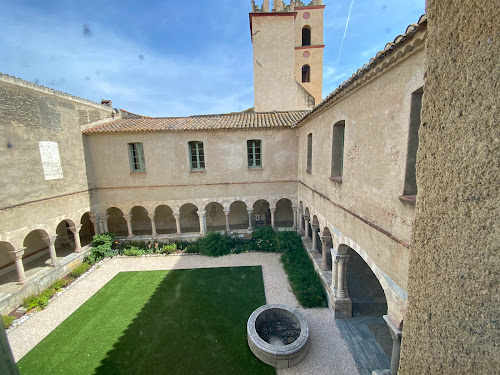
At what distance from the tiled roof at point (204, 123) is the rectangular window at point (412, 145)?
8.79 metres

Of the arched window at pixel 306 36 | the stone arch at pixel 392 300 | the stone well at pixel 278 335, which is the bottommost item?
the stone well at pixel 278 335

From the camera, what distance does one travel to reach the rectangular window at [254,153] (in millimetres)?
13772

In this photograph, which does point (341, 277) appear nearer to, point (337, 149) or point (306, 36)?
point (337, 149)

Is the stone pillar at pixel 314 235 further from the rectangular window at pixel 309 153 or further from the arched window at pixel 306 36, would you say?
the arched window at pixel 306 36

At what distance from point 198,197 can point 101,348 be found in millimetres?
8368

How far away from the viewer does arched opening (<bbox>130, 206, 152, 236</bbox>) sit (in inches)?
643

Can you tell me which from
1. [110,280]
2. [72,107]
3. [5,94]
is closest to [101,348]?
[110,280]

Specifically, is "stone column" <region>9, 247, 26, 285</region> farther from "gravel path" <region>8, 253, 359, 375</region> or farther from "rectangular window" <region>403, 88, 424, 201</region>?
"rectangular window" <region>403, 88, 424, 201</region>

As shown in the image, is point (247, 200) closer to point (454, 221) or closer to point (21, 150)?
point (21, 150)

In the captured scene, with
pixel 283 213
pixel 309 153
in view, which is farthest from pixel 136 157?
pixel 283 213

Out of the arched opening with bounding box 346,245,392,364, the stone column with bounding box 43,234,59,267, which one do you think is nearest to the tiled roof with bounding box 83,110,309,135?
the stone column with bounding box 43,234,59,267

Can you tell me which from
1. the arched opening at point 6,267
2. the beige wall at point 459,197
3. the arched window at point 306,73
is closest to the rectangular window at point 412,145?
the beige wall at point 459,197

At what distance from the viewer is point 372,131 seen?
5363mm

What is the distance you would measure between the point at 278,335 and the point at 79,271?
10.3 m
